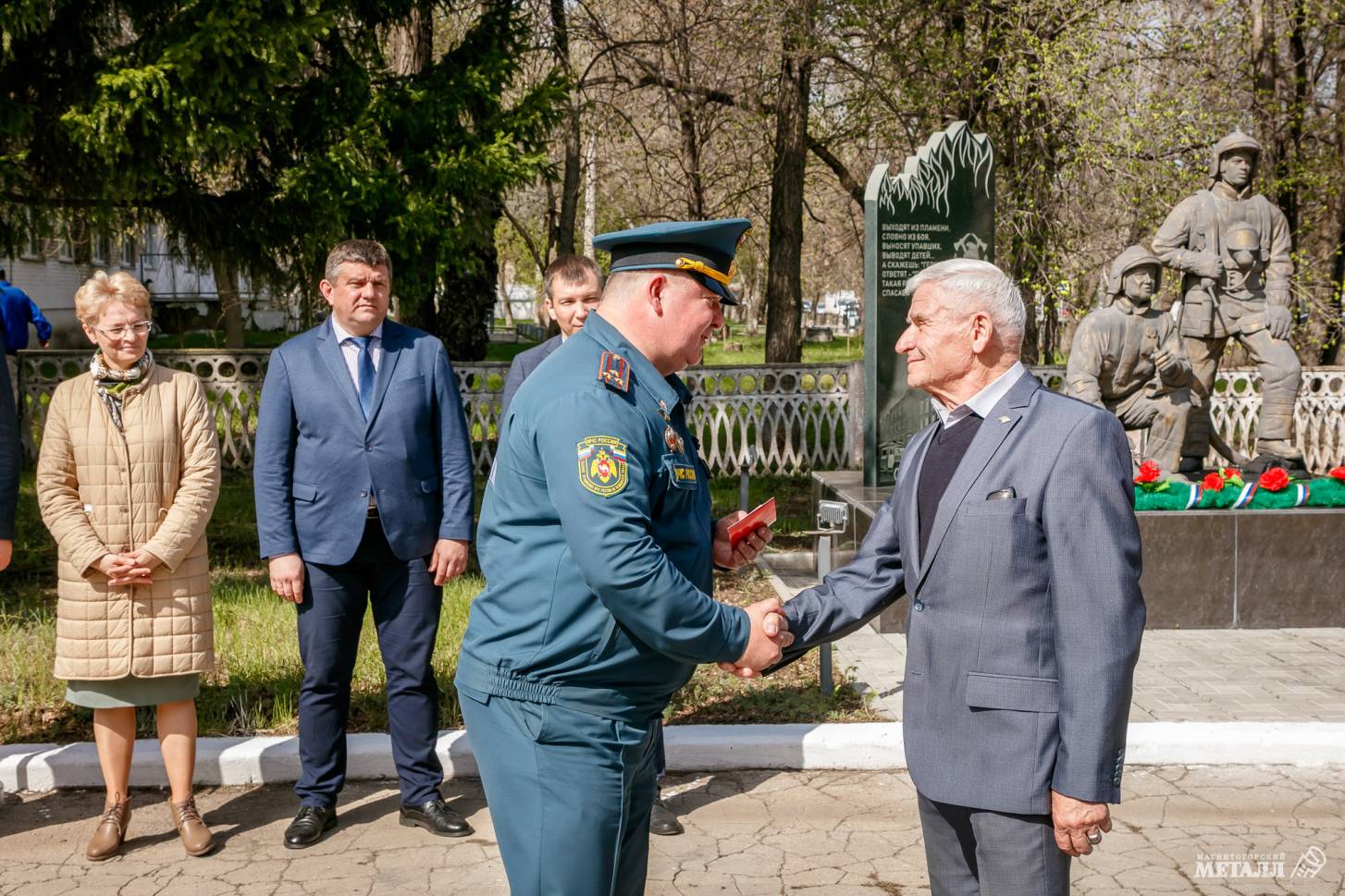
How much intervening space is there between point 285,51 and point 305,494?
5024mm

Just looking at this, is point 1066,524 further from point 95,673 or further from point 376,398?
point 95,673

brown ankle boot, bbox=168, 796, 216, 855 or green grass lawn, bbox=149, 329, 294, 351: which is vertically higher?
green grass lawn, bbox=149, 329, 294, 351

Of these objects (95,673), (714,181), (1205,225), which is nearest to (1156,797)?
(95,673)

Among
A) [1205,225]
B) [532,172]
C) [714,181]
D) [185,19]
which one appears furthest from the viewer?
[714,181]

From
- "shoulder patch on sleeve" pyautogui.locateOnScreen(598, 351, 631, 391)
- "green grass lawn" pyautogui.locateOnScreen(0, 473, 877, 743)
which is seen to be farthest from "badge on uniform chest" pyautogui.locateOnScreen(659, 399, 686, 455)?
"green grass lawn" pyautogui.locateOnScreen(0, 473, 877, 743)

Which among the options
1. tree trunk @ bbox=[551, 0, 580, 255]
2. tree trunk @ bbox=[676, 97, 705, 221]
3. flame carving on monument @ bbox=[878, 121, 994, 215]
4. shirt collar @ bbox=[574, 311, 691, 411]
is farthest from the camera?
tree trunk @ bbox=[676, 97, 705, 221]

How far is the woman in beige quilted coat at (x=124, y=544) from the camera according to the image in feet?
14.6

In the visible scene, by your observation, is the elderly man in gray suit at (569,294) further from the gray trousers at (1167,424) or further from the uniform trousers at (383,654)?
the gray trousers at (1167,424)

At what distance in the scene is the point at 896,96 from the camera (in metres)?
17.7

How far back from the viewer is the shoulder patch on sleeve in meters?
2.57

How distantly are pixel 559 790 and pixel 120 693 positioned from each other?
8.45 ft

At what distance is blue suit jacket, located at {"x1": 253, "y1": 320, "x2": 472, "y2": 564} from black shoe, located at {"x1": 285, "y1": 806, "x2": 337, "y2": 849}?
95 centimetres

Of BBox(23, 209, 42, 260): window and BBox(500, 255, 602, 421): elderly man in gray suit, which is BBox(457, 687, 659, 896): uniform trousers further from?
BBox(23, 209, 42, 260): window

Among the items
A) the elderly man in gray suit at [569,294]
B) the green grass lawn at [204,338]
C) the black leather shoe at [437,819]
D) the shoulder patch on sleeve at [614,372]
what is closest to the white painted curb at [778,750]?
the black leather shoe at [437,819]
